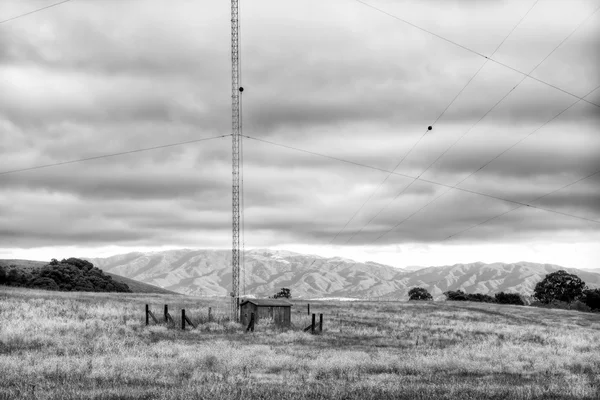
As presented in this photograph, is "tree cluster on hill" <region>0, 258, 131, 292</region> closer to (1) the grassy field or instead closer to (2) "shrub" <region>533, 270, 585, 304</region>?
(1) the grassy field

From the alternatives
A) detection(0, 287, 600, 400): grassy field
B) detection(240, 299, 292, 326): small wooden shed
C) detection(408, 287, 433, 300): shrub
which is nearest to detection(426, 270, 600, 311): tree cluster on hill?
detection(408, 287, 433, 300): shrub

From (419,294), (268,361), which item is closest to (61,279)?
(268,361)

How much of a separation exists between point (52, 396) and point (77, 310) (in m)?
38.7

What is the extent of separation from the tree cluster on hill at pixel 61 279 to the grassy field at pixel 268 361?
53.3m

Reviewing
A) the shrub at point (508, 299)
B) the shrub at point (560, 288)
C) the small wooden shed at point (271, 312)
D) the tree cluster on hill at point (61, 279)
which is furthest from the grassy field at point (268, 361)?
the shrub at point (560, 288)

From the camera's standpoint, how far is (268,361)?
26516 millimetres

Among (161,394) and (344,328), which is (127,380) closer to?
(161,394)

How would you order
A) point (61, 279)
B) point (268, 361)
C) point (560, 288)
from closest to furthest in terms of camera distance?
point (268, 361) < point (61, 279) < point (560, 288)

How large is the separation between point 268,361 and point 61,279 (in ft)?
297

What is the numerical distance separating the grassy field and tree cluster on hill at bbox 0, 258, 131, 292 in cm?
5329

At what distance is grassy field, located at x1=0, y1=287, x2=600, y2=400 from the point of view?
17859mm

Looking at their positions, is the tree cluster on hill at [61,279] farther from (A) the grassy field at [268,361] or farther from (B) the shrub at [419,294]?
(B) the shrub at [419,294]

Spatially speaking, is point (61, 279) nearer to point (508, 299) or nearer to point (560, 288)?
point (508, 299)

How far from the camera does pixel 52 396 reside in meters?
15.8
